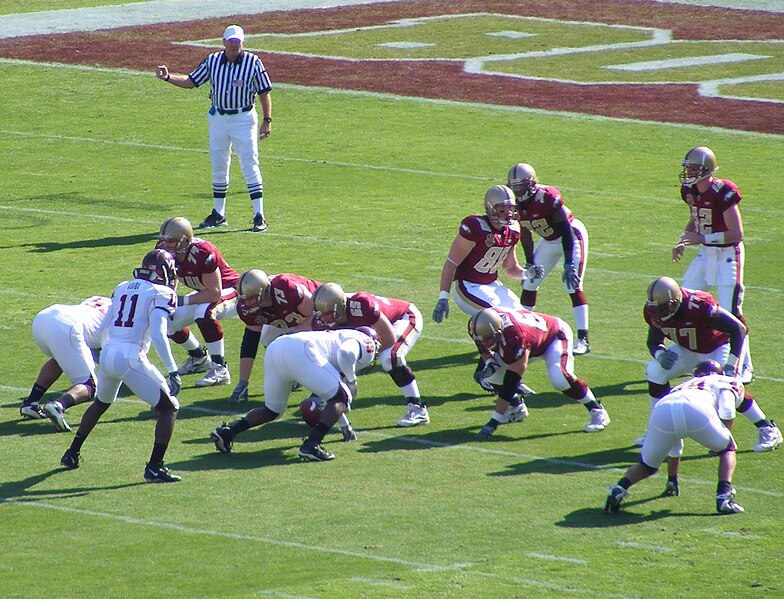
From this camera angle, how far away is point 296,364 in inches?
367

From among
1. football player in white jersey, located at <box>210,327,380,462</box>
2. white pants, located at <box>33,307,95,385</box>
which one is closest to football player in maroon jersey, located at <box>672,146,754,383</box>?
football player in white jersey, located at <box>210,327,380,462</box>

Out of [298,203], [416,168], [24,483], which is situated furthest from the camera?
[416,168]

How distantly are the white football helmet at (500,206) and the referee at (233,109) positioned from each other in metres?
5.46

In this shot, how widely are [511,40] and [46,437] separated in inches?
834

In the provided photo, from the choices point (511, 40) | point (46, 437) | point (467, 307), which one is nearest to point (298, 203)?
point (467, 307)

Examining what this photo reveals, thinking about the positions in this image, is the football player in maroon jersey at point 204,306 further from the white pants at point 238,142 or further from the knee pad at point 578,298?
the white pants at point 238,142

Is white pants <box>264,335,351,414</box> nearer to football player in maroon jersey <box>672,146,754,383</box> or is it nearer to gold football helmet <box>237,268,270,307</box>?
gold football helmet <box>237,268,270,307</box>

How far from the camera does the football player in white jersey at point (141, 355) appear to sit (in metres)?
9.06

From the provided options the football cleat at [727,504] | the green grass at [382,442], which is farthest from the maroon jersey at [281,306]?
the football cleat at [727,504]

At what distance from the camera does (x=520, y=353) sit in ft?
32.1

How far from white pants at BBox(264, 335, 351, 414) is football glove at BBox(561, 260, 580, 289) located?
305cm

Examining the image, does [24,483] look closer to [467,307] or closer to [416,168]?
[467,307]

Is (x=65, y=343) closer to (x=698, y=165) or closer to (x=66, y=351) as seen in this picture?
(x=66, y=351)

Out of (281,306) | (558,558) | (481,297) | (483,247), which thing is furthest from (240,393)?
(558,558)
